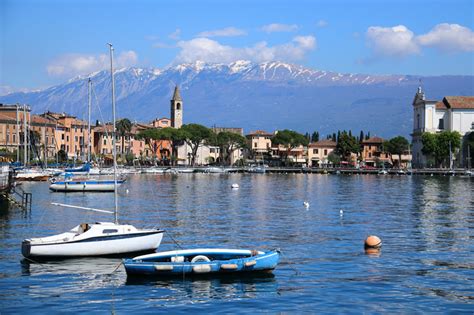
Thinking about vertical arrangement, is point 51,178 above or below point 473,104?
below

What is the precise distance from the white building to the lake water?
12389 cm

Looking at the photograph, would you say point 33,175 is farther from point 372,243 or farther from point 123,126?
point 372,243

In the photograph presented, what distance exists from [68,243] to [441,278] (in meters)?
16.0

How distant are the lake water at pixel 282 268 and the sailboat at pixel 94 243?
0.48 meters


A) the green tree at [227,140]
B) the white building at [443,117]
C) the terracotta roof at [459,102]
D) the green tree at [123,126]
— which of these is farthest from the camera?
the green tree at [227,140]

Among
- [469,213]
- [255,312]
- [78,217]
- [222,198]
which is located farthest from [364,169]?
[255,312]

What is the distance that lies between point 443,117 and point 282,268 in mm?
157685

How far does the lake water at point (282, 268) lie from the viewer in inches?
952

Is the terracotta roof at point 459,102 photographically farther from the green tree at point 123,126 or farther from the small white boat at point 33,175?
the small white boat at point 33,175

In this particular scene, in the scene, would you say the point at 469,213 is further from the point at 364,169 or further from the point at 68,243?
the point at 364,169

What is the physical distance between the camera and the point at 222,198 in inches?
2926

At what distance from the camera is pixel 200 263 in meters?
27.3

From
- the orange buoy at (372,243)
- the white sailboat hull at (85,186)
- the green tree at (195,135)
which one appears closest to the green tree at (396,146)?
the green tree at (195,135)

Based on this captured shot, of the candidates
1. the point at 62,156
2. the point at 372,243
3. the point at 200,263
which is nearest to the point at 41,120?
the point at 62,156
